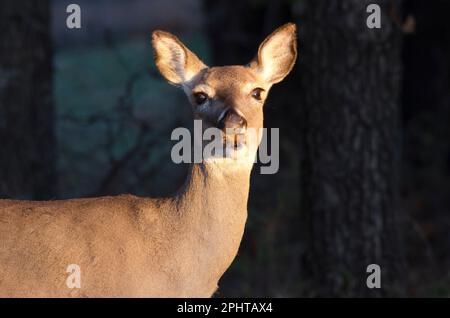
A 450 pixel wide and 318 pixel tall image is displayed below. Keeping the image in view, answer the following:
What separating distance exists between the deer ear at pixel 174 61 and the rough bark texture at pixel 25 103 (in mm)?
3139

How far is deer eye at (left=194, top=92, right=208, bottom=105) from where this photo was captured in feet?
20.5

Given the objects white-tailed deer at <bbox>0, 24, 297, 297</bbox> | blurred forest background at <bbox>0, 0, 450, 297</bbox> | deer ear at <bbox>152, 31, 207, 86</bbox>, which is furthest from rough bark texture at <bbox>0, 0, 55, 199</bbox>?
white-tailed deer at <bbox>0, 24, 297, 297</bbox>

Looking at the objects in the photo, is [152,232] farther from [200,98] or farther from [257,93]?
[257,93]

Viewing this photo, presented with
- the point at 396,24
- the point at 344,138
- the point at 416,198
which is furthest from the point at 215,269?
the point at 416,198

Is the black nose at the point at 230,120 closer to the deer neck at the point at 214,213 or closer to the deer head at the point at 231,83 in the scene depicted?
the deer head at the point at 231,83

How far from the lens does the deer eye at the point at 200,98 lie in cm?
625

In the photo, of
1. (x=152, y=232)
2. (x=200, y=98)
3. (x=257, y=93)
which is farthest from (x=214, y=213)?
(x=257, y=93)

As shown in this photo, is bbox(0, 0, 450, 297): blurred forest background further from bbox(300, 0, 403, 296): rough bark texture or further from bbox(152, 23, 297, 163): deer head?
bbox(152, 23, 297, 163): deer head

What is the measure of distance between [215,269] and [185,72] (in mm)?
1371

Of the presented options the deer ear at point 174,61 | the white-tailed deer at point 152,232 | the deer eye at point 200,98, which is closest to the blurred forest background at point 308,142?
the deer ear at point 174,61

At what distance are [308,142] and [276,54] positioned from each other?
7.33 feet

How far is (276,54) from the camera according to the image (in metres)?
6.83

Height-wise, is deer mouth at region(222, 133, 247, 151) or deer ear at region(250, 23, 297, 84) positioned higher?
deer ear at region(250, 23, 297, 84)

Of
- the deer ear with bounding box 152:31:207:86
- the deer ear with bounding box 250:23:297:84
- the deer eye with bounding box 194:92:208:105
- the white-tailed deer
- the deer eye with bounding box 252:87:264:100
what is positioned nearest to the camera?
the white-tailed deer
